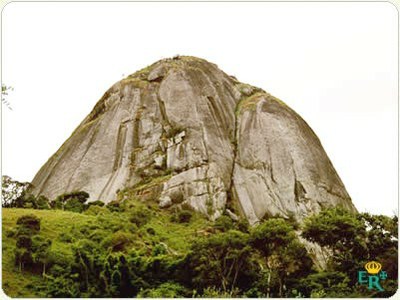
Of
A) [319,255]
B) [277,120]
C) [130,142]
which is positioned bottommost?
[319,255]

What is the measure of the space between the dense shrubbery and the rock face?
16336mm

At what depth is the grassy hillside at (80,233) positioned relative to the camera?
24819 mm

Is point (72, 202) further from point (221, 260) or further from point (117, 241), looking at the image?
point (221, 260)

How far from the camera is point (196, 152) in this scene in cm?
4959

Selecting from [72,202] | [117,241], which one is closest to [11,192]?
[72,202]

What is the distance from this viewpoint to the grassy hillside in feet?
81.4

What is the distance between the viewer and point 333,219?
28297mm

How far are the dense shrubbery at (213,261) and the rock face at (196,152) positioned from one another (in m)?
16.3

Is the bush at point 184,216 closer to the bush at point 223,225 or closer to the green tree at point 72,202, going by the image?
the bush at point 223,225

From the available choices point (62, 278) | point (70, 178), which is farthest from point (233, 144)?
point (62, 278)

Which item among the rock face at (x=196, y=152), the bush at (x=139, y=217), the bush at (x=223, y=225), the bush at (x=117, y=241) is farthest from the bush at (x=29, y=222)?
the rock face at (x=196, y=152)

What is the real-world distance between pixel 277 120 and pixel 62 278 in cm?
3474

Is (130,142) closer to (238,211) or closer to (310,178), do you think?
(238,211)

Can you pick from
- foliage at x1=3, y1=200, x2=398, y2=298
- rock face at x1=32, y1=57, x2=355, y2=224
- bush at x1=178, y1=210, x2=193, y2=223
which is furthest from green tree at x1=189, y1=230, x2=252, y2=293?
rock face at x1=32, y1=57, x2=355, y2=224
